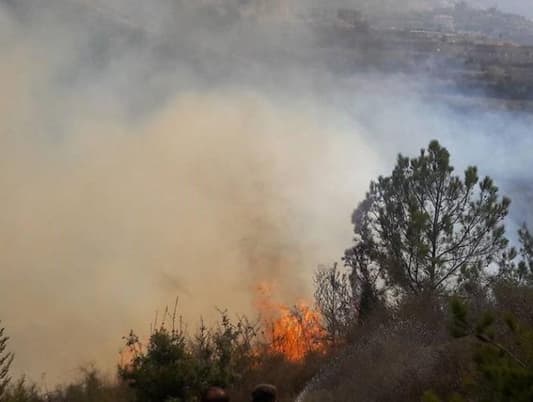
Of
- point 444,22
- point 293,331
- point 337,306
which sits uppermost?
point 444,22

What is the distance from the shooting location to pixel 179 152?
96.6 feet

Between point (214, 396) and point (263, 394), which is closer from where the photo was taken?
point (214, 396)

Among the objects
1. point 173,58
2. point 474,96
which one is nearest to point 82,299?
point 173,58

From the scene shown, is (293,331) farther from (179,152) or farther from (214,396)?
(179,152)

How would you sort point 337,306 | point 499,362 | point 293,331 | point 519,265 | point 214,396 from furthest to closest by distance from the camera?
point 293,331
point 337,306
point 519,265
point 214,396
point 499,362

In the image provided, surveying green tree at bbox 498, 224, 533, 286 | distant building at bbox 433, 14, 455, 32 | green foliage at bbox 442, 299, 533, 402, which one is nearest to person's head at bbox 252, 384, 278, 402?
green foliage at bbox 442, 299, 533, 402

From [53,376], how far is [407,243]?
11.8 m

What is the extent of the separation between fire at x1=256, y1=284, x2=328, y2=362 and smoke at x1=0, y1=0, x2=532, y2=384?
1.03m

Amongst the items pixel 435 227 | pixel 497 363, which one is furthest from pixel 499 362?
pixel 435 227

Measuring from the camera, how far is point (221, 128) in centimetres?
3122

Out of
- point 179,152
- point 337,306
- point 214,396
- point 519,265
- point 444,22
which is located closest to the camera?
point 214,396

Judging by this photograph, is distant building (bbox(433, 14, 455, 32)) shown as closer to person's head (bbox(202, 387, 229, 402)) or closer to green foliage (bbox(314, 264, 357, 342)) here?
green foliage (bbox(314, 264, 357, 342))

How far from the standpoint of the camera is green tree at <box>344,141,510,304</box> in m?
12.9

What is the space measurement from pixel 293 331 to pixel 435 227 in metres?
5.31
